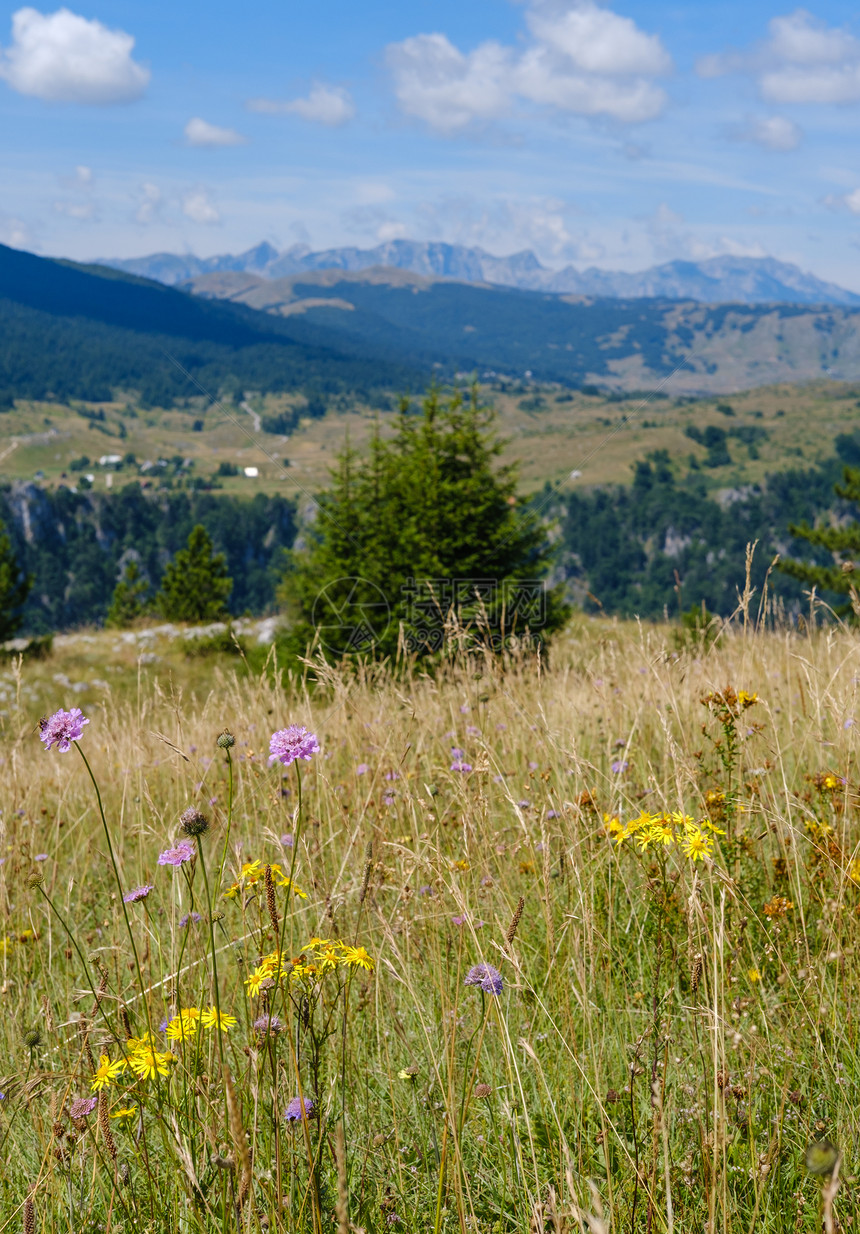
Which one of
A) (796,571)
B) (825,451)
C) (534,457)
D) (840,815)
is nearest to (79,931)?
(840,815)

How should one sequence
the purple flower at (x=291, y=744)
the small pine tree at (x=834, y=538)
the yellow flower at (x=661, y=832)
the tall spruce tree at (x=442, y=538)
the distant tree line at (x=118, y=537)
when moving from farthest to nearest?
the distant tree line at (x=118, y=537), the small pine tree at (x=834, y=538), the tall spruce tree at (x=442, y=538), the yellow flower at (x=661, y=832), the purple flower at (x=291, y=744)

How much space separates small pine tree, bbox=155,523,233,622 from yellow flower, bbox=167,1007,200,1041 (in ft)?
116

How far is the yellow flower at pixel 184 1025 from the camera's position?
4.91 feet

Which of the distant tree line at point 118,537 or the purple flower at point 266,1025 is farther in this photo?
the distant tree line at point 118,537

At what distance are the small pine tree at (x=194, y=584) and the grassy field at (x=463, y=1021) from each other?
3423cm

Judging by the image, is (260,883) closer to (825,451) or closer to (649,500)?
(649,500)

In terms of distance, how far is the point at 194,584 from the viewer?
3844cm

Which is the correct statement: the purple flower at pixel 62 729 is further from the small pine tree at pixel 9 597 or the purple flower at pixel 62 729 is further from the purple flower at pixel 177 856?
the small pine tree at pixel 9 597

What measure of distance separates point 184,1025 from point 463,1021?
0.81m

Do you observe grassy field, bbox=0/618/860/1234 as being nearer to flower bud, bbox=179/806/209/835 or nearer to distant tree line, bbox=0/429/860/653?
flower bud, bbox=179/806/209/835

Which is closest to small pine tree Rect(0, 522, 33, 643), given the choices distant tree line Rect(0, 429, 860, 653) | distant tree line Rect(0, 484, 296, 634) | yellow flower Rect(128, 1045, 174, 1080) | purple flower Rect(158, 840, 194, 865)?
distant tree line Rect(0, 429, 860, 653)

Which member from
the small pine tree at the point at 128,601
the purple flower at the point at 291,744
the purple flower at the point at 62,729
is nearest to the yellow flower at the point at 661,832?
the purple flower at the point at 291,744

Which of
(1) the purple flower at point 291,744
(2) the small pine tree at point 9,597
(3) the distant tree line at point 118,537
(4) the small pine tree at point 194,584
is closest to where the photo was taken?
(1) the purple flower at point 291,744

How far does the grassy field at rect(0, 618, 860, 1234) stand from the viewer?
1414 millimetres
